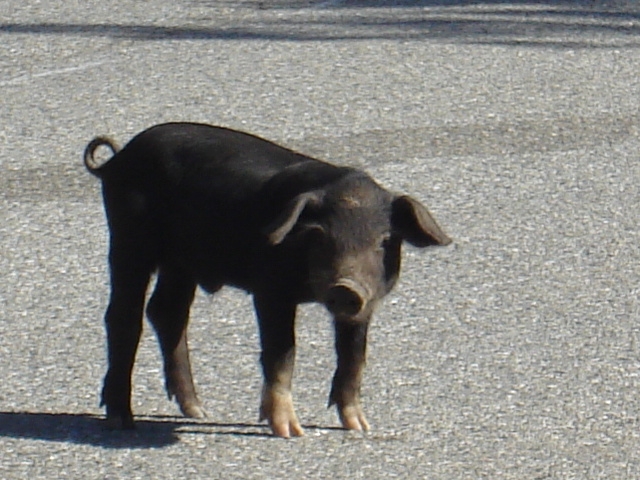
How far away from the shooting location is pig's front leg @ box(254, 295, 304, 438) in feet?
14.6

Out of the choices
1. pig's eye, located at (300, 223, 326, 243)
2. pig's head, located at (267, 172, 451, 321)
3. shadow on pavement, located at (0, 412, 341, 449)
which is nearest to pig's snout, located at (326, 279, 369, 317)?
pig's head, located at (267, 172, 451, 321)

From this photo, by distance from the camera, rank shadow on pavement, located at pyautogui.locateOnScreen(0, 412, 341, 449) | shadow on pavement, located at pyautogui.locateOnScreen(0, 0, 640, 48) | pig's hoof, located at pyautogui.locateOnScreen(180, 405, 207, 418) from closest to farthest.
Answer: shadow on pavement, located at pyautogui.locateOnScreen(0, 412, 341, 449) → pig's hoof, located at pyautogui.locateOnScreen(180, 405, 207, 418) → shadow on pavement, located at pyautogui.locateOnScreen(0, 0, 640, 48)

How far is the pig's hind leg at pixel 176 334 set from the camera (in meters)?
4.86

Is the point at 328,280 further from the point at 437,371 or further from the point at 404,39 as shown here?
the point at 404,39

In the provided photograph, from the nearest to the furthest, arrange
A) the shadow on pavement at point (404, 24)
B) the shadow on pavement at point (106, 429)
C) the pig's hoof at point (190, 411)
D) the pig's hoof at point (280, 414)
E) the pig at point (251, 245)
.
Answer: the pig at point (251, 245), the pig's hoof at point (280, 414), the shadow on pavement at point (106, 429), the pig's hoof at point (190, 411), the shadow on pavement at point (404, 24)

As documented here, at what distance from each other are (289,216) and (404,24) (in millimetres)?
6986

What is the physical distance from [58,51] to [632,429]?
6.13 meters

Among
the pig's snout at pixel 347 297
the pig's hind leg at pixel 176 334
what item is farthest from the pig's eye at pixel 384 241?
the pig's hind leg at pixel 176 334

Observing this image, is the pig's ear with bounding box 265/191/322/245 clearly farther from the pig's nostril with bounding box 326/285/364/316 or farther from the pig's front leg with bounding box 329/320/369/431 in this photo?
the pig's front leg with bounding box 329/320/369/431

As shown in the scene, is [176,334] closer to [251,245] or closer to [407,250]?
[251,245]

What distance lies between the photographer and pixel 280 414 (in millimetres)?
4578

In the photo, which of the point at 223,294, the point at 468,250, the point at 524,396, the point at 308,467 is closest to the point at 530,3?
the point at 468,250

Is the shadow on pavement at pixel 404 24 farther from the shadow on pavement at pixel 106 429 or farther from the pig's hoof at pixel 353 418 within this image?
the pig's hoof at pixel 353 418

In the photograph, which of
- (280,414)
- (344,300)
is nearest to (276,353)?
(280,414)
